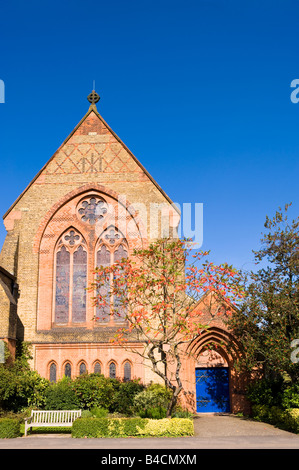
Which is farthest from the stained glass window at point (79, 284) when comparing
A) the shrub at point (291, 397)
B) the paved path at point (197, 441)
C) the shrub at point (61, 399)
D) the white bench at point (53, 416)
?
the shrub at point (291, 397)

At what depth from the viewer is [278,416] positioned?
19266mm

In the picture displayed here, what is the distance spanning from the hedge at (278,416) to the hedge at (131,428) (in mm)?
3670

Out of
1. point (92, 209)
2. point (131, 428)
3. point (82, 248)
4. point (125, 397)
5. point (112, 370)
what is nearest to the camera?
point (131, 428)

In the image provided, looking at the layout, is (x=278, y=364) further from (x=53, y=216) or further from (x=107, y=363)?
(x=53, y=216)

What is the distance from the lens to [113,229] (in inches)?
1022

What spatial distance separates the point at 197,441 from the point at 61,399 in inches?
338

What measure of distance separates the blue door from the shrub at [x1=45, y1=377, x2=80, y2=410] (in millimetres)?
6653

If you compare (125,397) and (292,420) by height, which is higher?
(125,397)

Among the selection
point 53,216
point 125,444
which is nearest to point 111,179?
point 53,216

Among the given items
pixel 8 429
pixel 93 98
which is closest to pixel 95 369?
pixel 8 429

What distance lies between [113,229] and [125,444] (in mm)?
12841

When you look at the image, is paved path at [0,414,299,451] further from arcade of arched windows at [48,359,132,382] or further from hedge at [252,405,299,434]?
arcade of arched windows at [48,359,132,382]

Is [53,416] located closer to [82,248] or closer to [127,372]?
[127,372]

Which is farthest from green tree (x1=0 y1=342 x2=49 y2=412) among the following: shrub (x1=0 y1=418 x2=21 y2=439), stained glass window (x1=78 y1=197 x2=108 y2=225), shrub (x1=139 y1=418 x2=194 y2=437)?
stained glass window (x1=78 y1=197 x2=108 y2=225)
